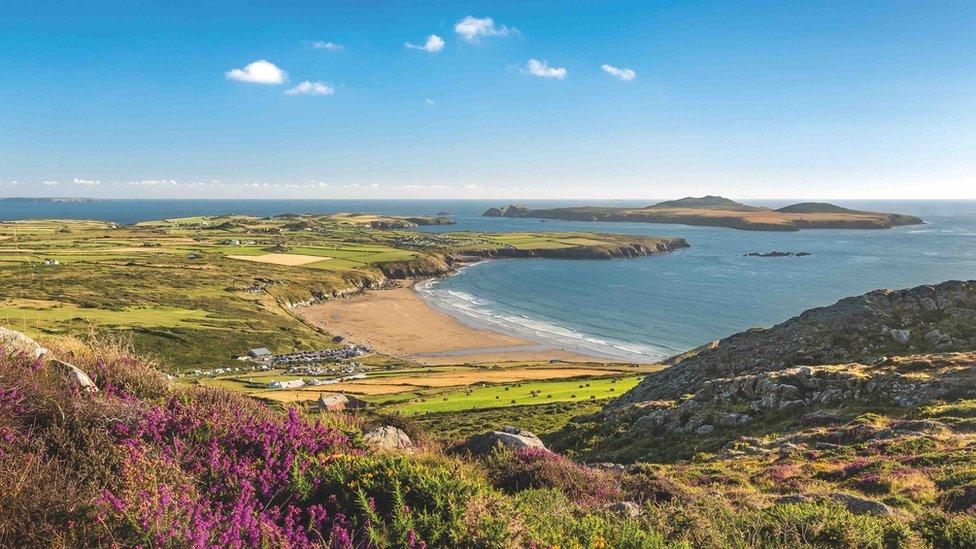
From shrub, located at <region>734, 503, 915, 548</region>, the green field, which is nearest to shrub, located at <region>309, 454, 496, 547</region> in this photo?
shrub, located at <region>734, 503, 915, 548</region>

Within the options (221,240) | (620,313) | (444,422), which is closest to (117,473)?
(444,422)

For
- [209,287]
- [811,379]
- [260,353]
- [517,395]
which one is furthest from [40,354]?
[209,287]

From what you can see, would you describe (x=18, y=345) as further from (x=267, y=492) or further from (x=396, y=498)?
(x=396, y=498)

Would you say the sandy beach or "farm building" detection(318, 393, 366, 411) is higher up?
"farm building" detection(318, 393, 366, 411)

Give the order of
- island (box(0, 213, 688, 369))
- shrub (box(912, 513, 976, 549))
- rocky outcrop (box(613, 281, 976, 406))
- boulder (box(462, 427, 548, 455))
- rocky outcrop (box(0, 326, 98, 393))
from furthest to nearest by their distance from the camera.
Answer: island (box(0, 213, 688, 369)) < rocky outcrop (box(613, 281, 976, 406)) < boulder (box(462, 427, 548, 455)) < shrub (box(912, 513, 976, 549)) < rocky outcrop (box(0, 326, 98, 393))

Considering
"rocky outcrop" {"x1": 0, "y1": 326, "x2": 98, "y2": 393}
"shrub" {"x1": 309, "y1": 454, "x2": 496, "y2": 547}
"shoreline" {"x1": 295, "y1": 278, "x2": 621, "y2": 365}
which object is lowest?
"shoreline" {"x1": 295, "y1": 278, "x2": 621, "y2": 365}

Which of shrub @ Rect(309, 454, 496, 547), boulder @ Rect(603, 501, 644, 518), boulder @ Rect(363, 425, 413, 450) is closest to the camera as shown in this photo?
shrub @ Rect(309, 454, 496, 547)

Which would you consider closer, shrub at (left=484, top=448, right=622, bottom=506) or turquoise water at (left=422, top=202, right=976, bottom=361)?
shrub at (left=484, top=448, right=622, bottom=506)

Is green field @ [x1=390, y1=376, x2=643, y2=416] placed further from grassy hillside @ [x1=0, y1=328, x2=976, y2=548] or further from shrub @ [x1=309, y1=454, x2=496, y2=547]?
shrub @ [x1=309, y1=454, x2=496, y2=547]

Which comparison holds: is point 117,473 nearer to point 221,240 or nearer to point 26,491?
point 26,491
